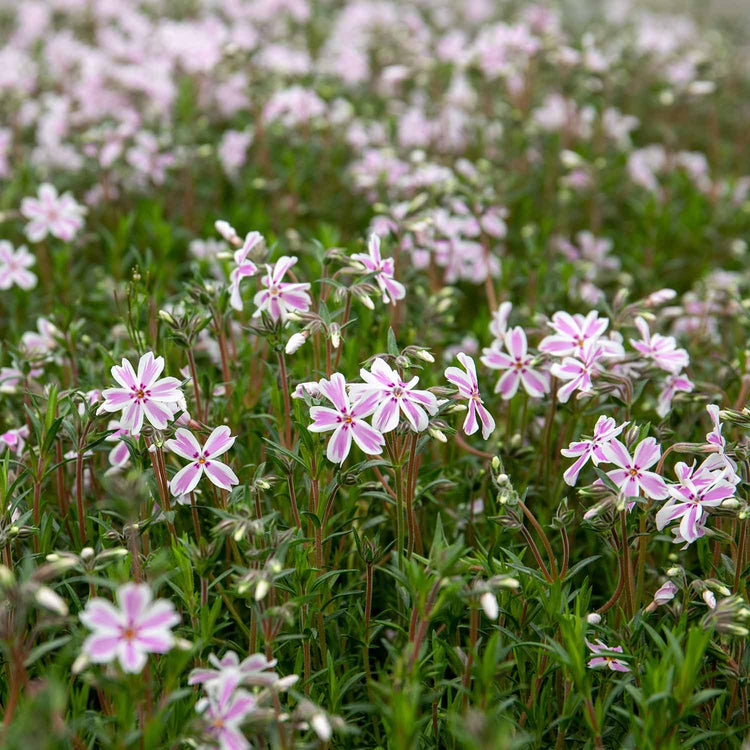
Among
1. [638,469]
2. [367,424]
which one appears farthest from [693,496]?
[367,424]

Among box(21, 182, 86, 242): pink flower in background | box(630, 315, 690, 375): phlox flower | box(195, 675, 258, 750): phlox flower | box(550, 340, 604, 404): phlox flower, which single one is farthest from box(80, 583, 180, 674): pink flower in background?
box(21, 182, 86, 242): pink flower in background

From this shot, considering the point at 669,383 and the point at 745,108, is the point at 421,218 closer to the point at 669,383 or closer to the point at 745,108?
the point at 669,383

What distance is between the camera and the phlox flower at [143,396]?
9.36 ft

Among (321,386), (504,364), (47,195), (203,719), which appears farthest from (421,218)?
(203,719)

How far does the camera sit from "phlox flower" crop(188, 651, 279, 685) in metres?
2.33

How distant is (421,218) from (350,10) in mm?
6025

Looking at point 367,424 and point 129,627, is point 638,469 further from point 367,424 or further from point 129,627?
point 129,627

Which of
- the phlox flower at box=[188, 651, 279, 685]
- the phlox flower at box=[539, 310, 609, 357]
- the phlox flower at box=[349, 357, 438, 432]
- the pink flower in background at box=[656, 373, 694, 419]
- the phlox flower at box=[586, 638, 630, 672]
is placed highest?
the phlox flower at box=[349, 357, 438, 432]

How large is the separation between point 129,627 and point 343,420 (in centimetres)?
100

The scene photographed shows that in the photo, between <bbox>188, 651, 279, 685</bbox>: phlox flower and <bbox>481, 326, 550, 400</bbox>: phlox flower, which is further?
<bbox>481, 326, 550, 400</bbox>: phlox flower

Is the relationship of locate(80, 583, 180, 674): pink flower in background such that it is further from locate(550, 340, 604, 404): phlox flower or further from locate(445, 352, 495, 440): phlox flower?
locate(550, 340, 604, 404): phlox flower

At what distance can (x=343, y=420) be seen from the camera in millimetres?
2828

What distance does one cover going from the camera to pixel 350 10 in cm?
943

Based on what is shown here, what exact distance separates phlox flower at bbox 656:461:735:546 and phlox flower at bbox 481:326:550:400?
0.85 m
